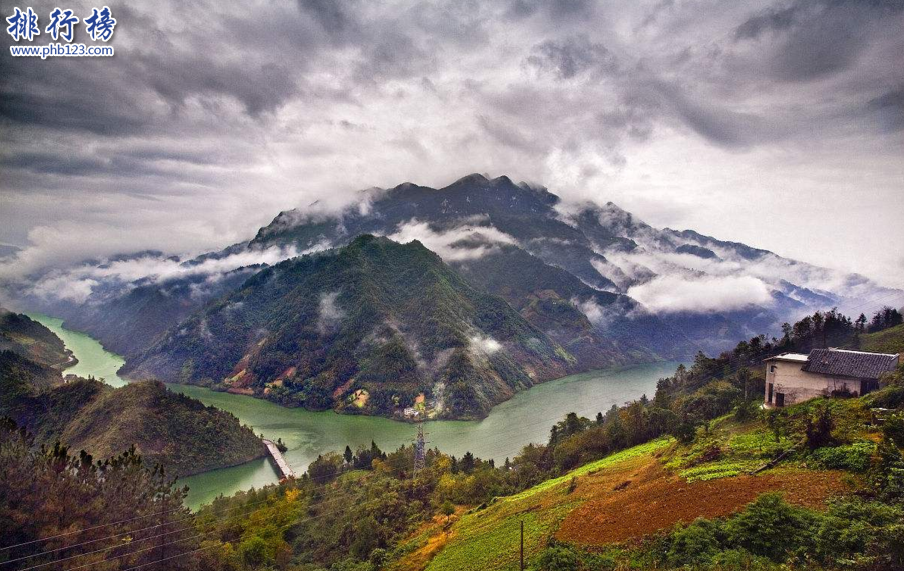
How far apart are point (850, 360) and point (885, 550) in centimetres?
1949

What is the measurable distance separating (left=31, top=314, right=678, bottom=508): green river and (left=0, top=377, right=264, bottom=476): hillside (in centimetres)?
Result: 314

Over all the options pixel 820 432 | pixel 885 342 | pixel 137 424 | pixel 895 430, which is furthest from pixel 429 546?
pixel 137 424

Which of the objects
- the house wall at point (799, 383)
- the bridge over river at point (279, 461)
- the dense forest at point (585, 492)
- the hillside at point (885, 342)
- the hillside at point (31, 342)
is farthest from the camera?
the hillside at point (31, 342)

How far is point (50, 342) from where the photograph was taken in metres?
135

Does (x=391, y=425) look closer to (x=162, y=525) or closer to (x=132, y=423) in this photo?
(x=132, y=423)

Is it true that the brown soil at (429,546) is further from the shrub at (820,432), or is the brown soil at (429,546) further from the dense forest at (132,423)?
the dense forest at (132,423)

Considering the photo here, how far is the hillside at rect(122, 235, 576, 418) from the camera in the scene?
111m

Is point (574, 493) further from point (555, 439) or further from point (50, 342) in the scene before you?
→ point (50, 342)

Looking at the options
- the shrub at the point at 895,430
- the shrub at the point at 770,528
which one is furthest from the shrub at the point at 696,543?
the shrub at the point at 895,430

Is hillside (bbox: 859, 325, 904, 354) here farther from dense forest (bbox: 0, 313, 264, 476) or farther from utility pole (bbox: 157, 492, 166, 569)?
dense forest (bbox: 0, 313, 264, 476)

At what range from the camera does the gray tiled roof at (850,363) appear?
26.5 metres

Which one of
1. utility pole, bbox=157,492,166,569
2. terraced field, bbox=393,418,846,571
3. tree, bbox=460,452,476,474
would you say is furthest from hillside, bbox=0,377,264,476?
terraced field, bbox=393,418,846,571

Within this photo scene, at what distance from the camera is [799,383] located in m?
28.9

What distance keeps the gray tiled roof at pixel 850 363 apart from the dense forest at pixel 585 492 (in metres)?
1.65
